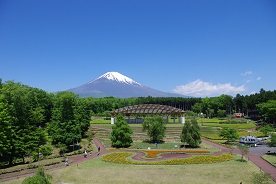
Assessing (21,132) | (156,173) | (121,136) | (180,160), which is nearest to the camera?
(156,173)

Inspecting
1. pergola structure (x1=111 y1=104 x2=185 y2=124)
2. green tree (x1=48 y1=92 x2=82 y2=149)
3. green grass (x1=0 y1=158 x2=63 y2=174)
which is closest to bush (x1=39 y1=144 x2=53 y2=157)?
green grass (x1=0 y1=158 x2=63 y2=174)

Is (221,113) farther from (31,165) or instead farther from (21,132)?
(31,165)

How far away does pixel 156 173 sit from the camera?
51.8 meters

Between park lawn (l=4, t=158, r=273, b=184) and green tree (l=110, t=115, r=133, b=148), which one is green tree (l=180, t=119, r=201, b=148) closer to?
green tree (l=110, t=115, r=133, b=148)

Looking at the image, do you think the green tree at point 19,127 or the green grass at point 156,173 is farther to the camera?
the green tree at point 19,127

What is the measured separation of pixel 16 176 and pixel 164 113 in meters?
81.7

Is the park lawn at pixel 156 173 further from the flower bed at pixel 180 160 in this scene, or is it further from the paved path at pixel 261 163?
the flower bed at pixel 180 160

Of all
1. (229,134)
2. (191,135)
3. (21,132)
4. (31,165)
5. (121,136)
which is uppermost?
(21,132)

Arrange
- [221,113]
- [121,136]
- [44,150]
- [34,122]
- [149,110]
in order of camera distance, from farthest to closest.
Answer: [221,113] → [149,110] → [121,136] → [34,122] → [44,150]

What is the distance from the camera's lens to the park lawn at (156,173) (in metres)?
47.3

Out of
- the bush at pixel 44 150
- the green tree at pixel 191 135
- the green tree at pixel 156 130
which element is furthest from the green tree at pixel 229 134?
the bush at pixel 44 150

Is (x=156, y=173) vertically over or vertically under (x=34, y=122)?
under

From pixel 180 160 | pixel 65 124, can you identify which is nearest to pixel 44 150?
pixel 65 124

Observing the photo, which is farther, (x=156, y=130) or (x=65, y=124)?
(x=156, y=130)
